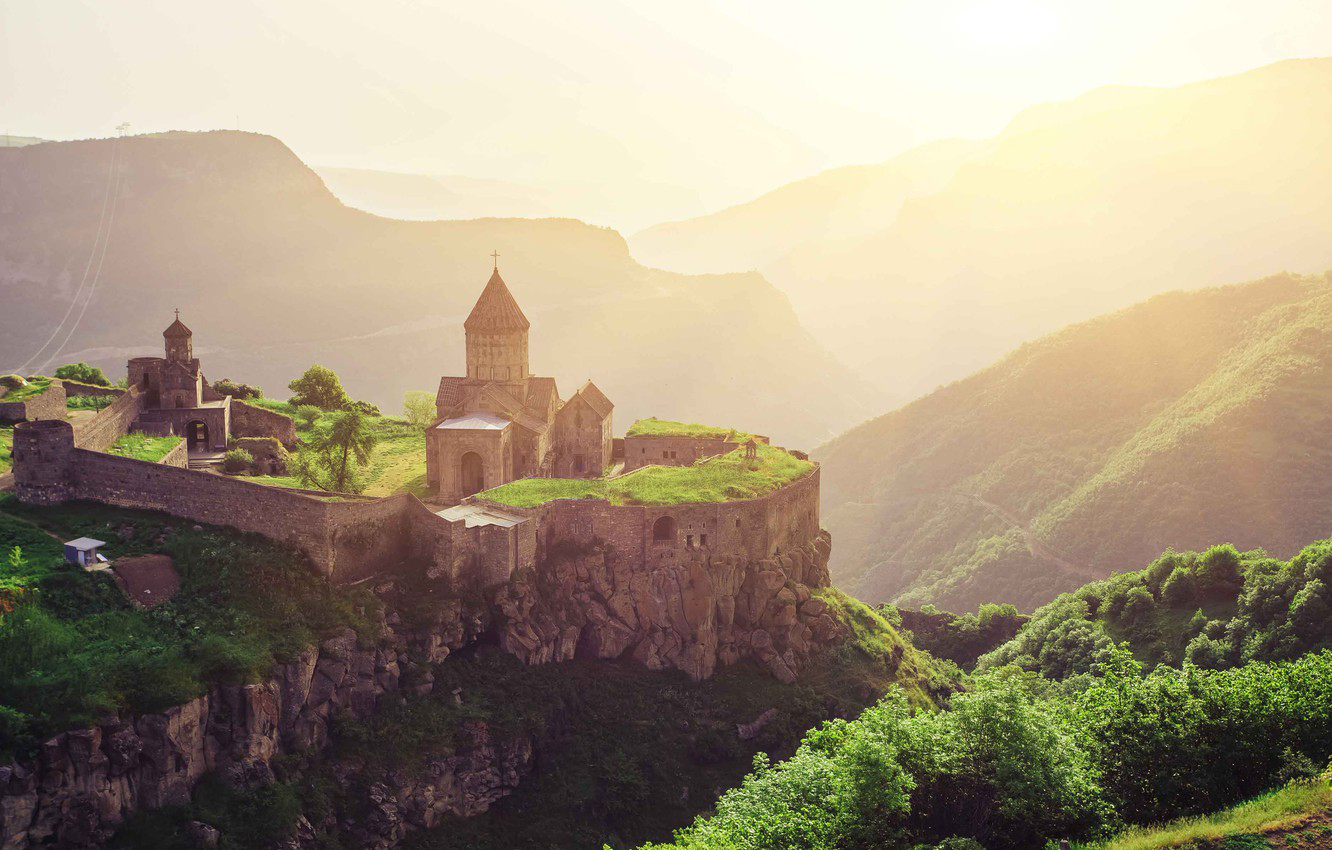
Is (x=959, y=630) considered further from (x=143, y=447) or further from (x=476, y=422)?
(x=143, y=447)

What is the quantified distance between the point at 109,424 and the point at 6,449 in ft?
14.8

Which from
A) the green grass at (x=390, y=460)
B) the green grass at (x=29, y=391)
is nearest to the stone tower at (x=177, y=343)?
the green grass at (x=29, y=391)

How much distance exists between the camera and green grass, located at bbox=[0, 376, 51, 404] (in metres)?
43.5

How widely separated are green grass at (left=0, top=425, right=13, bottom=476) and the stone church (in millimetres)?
15826

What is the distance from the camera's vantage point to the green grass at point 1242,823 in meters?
20.4

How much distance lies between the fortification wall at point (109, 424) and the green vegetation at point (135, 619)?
6.72 m

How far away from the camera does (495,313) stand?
4997 cm

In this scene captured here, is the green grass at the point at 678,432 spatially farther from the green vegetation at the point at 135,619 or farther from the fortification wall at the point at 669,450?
the green vegetation at the point at 135,619

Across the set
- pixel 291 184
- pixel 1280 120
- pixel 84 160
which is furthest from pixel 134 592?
pixel 1280 120

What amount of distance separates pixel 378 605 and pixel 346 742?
14.3 ft


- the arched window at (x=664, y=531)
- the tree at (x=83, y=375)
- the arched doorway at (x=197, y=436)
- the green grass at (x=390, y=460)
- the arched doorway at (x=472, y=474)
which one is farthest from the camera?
the tree at (x=83, y=375)

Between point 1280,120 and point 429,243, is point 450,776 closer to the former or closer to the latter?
point 429,243

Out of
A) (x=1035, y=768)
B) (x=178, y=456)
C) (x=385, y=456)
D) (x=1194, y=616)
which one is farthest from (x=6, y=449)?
(x=1194, y=616)

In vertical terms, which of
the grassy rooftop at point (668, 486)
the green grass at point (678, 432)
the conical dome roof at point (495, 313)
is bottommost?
the grassy rooftop at point (668, 486)
